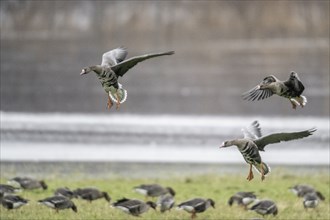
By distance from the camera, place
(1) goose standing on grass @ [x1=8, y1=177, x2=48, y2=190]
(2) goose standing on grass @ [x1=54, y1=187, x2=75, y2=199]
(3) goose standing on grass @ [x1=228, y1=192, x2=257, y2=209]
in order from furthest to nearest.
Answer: (1) goose standing on grass @ [x1=8, y1=177, x2=48, y2=190], (2) goose standing on grass @ [x1=54, y1=187, x2=75, y2=199], (3) goose standing on grass @ [x1=228, y1=192, x2=257, y2=209]

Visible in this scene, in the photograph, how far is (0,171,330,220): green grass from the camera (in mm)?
5781

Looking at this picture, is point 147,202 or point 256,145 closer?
point 256,145

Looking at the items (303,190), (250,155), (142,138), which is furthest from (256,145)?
(142,138)

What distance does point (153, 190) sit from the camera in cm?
628

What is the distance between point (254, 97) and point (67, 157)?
5.29 meters

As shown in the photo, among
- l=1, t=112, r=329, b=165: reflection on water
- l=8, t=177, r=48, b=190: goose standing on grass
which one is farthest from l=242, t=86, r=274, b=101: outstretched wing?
l=1, t=112, r=329, b=165: reflection on water

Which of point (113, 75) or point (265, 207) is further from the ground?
point (113, 75)

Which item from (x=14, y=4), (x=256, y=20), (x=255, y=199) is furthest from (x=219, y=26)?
(x=255, y=199)

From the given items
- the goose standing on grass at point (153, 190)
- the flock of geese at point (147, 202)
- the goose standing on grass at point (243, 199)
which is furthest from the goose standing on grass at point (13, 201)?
the goose standing on grass at point (243, 199)

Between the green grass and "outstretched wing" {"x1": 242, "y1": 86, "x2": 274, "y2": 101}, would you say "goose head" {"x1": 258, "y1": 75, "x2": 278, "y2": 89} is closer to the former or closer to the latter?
"outstretched wing" {"x1": 242, "y1": 86, "x2": 274, "y2": 101}

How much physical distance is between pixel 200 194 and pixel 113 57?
3831 millimetres

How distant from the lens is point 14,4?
9.08 metres

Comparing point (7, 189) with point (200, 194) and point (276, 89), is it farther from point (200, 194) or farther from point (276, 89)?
point (276, 89)

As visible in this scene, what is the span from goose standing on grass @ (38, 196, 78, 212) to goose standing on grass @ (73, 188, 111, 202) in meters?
0.33
